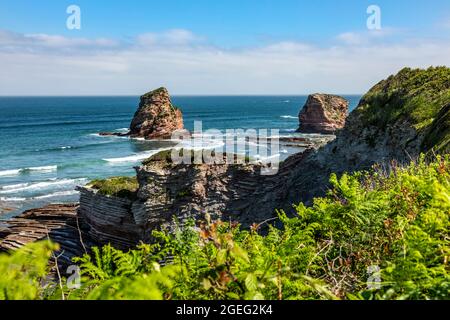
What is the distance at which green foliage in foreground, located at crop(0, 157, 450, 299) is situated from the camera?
307 centimetres

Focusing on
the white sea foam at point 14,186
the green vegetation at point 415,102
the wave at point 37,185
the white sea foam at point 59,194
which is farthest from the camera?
the white sea foam at point 14,186

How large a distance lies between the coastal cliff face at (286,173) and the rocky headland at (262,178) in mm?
41

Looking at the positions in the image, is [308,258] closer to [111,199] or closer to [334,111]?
[111,199]

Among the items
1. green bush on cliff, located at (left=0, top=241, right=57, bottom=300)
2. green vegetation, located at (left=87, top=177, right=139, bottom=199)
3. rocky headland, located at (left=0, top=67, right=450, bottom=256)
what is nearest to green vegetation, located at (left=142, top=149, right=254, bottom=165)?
rocky headland, located at (left=0, top=67, right=450, bottom=256)

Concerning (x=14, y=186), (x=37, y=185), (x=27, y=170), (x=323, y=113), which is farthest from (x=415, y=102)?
(x=323, y=113)

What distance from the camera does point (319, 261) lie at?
4656 millimetres

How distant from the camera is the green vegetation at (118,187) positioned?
2281 centimetres

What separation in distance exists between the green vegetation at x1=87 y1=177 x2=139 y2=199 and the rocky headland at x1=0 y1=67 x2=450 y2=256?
0.19 feet

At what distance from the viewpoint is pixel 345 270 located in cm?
448

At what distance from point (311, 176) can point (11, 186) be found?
116 ft
